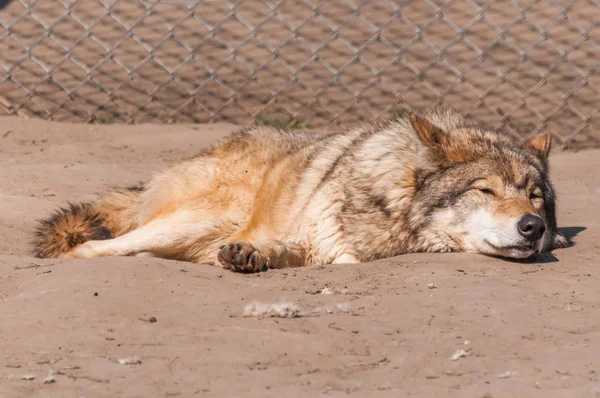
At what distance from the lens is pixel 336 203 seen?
4.41 m

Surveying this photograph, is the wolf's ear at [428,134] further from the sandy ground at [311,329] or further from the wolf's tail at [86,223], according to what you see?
the wolf's tail at [86,223]

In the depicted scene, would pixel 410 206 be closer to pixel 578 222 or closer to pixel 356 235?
pixel 356 235

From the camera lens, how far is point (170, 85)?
7.27 metres

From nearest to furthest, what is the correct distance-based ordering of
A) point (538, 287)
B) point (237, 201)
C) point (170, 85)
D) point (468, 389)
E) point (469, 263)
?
point (468, 389) → point (538, 287) → point (469, 263) → point (237, 201) → point (170, 85)

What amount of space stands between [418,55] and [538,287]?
13.3 ft

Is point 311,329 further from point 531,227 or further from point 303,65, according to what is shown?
point 303,65

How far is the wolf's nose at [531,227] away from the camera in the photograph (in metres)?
3.84

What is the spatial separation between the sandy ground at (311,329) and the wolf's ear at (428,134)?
1.68 feet

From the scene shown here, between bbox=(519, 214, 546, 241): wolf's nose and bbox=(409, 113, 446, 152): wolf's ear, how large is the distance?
1.84ft

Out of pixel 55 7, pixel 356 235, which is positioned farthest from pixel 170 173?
pixel 55 7


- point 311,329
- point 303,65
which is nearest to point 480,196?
point 311,329

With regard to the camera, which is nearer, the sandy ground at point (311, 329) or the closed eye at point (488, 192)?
the sandy ground at point (311, 329)

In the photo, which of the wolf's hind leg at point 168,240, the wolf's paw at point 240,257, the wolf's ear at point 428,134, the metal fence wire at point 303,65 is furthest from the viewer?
the metal fence wire at point 303,65

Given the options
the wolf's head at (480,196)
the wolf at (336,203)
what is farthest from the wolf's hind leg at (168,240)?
the wolf's head at (480,196)
